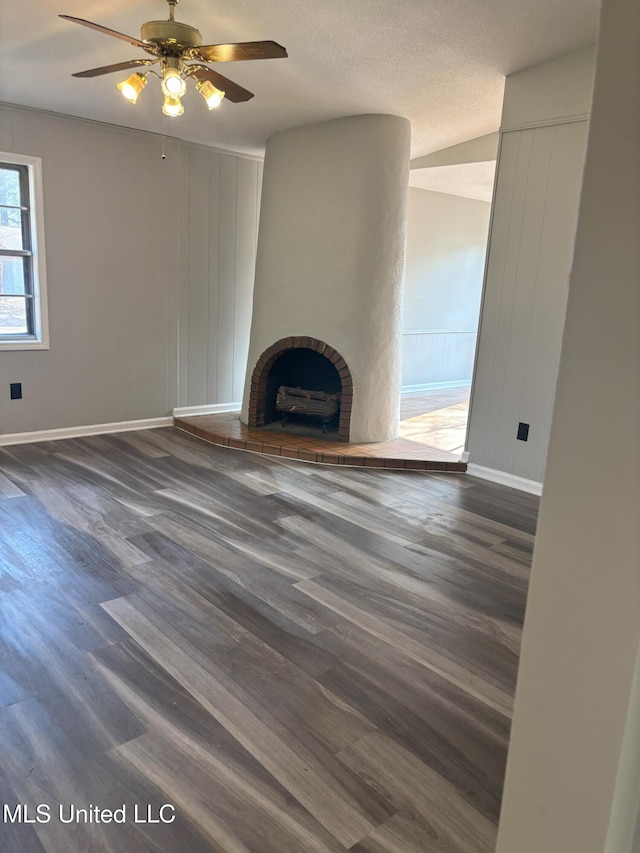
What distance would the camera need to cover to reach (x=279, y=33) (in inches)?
125

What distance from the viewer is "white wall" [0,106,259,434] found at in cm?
460


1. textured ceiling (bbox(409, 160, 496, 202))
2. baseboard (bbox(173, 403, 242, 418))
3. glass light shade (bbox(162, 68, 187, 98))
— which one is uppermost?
textured ceiling (bbox(409, 160, 496, 202))

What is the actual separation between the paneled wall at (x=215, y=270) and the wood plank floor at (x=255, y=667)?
2.06 meters

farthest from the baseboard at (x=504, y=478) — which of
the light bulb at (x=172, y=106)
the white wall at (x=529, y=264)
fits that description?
the light bulb at (x=172, y=106)

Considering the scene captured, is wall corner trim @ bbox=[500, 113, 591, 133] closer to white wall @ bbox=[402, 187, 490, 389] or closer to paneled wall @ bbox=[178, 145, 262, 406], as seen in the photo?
paneled wall @ bbox=[178, 145, 262, 406]

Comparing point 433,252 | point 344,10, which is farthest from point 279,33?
point 433,252

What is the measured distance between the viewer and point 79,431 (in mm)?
4980

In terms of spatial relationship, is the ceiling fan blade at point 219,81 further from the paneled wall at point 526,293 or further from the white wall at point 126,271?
the white wall at point 126,271

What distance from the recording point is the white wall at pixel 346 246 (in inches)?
181

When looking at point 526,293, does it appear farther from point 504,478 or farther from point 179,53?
point 179,53

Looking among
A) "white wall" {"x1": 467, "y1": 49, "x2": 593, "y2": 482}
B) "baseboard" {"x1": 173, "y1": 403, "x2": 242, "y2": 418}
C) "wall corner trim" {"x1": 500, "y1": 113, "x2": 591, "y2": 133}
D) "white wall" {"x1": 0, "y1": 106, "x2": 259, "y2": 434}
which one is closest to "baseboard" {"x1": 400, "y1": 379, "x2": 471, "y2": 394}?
"baseboard" {"x1": 173, "y1": 403, "x2": 242, "y2": 418}

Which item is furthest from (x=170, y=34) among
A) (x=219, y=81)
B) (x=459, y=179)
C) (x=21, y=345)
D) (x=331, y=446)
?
(x=459, y=179)

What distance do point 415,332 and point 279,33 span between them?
4.25 metres

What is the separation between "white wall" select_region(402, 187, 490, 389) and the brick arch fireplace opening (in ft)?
5.53
